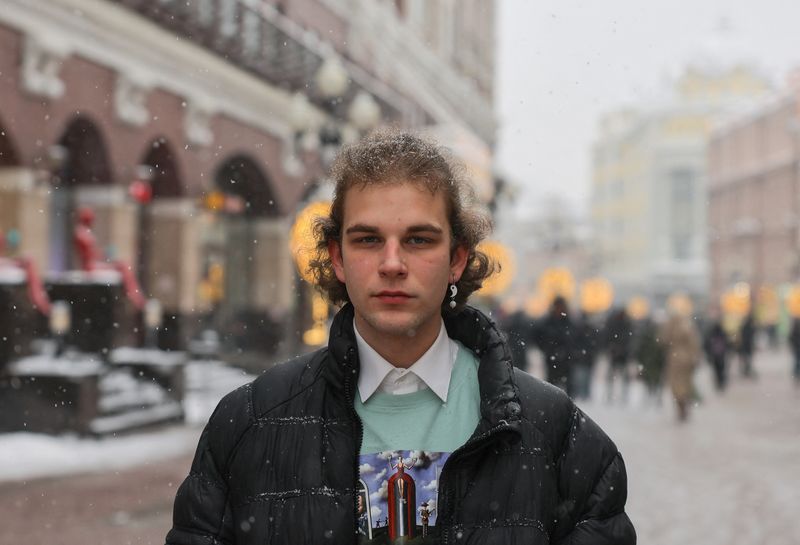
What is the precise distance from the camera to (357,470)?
2.07 m

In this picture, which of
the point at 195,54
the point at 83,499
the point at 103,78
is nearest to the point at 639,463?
the point at 83,499

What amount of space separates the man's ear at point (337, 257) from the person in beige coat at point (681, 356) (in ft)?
39.8

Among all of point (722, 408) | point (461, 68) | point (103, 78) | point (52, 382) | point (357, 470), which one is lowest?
point (722, 408)

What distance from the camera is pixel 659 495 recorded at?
9.24 meters

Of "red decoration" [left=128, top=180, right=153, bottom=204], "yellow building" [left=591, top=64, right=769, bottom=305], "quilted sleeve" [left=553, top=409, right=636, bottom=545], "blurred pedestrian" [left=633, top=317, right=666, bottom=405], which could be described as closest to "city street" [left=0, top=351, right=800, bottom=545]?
"blurred pedestrian" [left=633, top=317, right=666, bottom=405]

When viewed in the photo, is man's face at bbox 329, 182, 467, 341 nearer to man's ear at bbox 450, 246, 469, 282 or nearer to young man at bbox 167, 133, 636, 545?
young man at bbox 167, 133, 636, 545

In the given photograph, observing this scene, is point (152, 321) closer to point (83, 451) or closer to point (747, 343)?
point (83, 451)

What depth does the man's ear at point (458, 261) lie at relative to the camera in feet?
7.43

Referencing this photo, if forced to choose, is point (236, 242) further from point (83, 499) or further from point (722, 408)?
point (83, 499)

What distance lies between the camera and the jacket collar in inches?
81.0

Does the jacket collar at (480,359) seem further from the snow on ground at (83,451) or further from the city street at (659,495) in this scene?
the snow on ground at (83,451)

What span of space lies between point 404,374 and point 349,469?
8.8 inches

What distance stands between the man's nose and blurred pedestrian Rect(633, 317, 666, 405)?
571 inches

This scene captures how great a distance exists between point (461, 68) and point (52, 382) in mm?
19808
